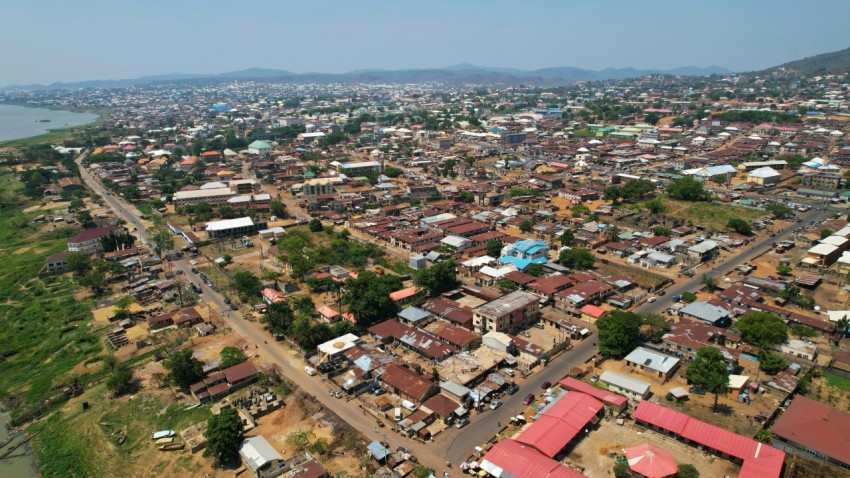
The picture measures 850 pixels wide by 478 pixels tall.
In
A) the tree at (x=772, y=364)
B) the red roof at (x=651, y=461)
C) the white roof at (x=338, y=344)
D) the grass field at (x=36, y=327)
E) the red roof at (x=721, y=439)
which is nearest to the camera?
the red roof at (x=721, y=439)

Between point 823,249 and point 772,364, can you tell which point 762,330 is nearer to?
point 772,364

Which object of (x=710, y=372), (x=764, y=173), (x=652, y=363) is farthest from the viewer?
(x=764, y=173)

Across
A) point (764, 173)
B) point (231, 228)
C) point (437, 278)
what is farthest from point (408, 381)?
point (764, 173)

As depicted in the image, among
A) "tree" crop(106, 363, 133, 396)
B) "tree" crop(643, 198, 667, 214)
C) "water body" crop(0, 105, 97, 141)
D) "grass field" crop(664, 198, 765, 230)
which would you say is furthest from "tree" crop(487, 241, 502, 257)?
"water body" crop(0, 105, 97, 141)

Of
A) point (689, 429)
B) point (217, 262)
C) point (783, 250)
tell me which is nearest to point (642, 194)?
point (783, 250)

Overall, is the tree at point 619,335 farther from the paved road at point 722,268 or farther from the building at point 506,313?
the paved road at point 722,268

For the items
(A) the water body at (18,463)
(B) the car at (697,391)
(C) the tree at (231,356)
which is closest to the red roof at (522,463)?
(B) the car at (697,391)
